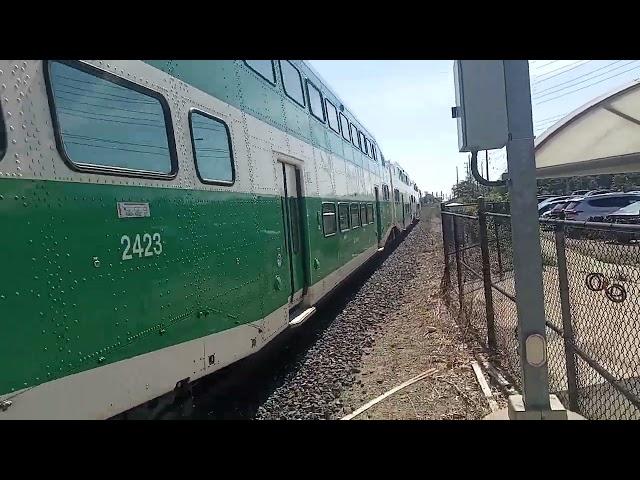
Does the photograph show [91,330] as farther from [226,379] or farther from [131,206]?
[226,379]

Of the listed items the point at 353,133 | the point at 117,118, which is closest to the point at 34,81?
the point at 117,118

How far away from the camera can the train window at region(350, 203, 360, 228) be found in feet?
35.6

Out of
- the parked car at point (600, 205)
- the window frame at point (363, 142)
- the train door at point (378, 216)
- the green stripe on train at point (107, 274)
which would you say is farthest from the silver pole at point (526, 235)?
the parked car at point (600, 205)

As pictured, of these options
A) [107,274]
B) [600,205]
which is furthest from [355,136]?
[600,205]

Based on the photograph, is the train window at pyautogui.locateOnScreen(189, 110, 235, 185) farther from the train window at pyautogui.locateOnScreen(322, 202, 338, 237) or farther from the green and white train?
the train window at pyautogui.locateOnScreen(322, 202, 338, 237)

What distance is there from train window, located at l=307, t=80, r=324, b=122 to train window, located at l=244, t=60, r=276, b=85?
74.3 inches

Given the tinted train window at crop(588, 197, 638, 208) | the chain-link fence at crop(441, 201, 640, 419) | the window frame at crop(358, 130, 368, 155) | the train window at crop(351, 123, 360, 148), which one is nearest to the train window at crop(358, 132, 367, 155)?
the window frame at crop(358, 130, 368, 155)

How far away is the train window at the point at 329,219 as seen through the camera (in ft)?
26.8

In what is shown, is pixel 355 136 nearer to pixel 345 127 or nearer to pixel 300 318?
pixel 345 127

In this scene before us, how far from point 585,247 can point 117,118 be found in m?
4.17

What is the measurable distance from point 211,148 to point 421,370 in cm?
347

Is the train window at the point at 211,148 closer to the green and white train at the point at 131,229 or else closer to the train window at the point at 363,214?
the green and white train at the point at 131,229

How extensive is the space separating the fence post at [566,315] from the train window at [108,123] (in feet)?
9.82
